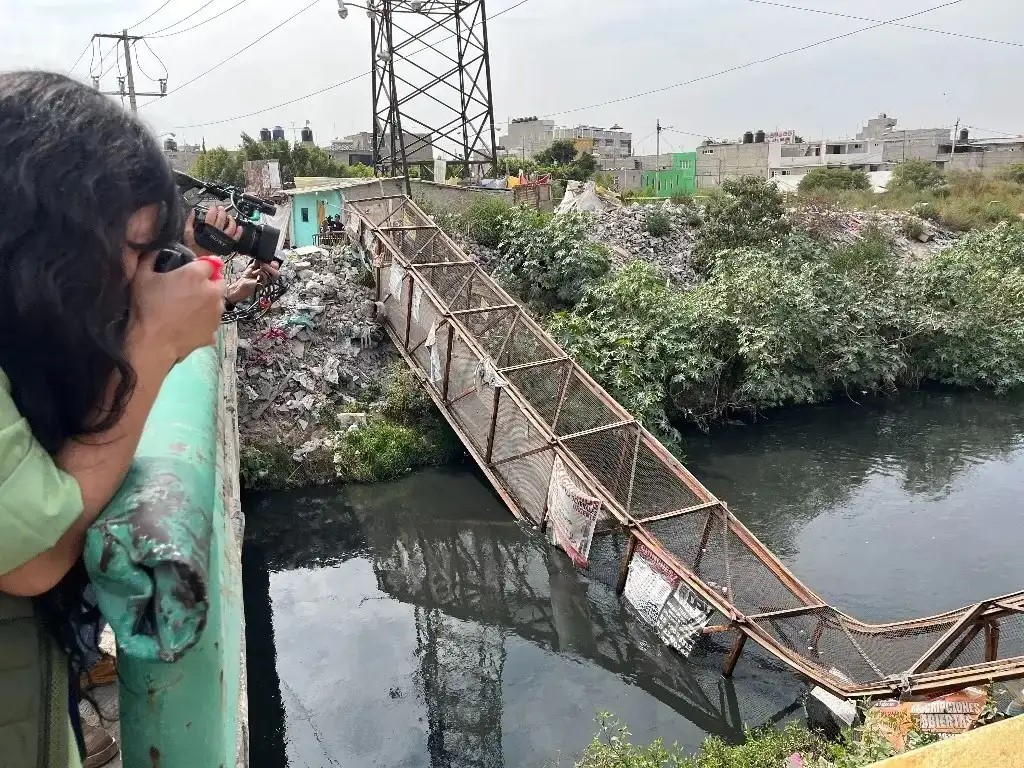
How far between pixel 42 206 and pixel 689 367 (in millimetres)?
11249

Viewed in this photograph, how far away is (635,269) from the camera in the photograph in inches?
503

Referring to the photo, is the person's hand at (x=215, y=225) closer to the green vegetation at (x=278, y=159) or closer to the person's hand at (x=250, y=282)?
the person's hand at (x=250, y=282)

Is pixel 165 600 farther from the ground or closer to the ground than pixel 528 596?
farther from the ground

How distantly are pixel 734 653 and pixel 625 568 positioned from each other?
1.31 meters

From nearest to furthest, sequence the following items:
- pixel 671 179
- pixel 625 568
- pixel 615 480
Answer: pixel 625 568 → pixel 615 480 → pixel 671 179

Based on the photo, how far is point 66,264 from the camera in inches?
34.3

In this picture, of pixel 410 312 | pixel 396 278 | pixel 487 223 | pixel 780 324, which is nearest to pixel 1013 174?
pixel 780 324

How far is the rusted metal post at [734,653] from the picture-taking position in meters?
6.23

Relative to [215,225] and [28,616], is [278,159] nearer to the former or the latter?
[215,225]

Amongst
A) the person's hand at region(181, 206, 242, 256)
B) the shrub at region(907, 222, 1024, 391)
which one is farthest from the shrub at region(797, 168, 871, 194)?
the person's hand at region(181, 206, 242, 256)

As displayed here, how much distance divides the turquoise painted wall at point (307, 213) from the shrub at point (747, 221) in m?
8.04

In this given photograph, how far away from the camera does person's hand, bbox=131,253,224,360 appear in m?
0.98

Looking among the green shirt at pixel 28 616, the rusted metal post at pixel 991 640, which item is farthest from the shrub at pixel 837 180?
the green shirt at pixel 28 616

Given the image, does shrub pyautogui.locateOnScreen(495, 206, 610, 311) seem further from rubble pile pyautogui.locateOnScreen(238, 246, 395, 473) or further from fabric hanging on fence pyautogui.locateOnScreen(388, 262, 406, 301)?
fabric hanging on fence pyautogui.locateOnScreen(388, 262, 406, 301)
